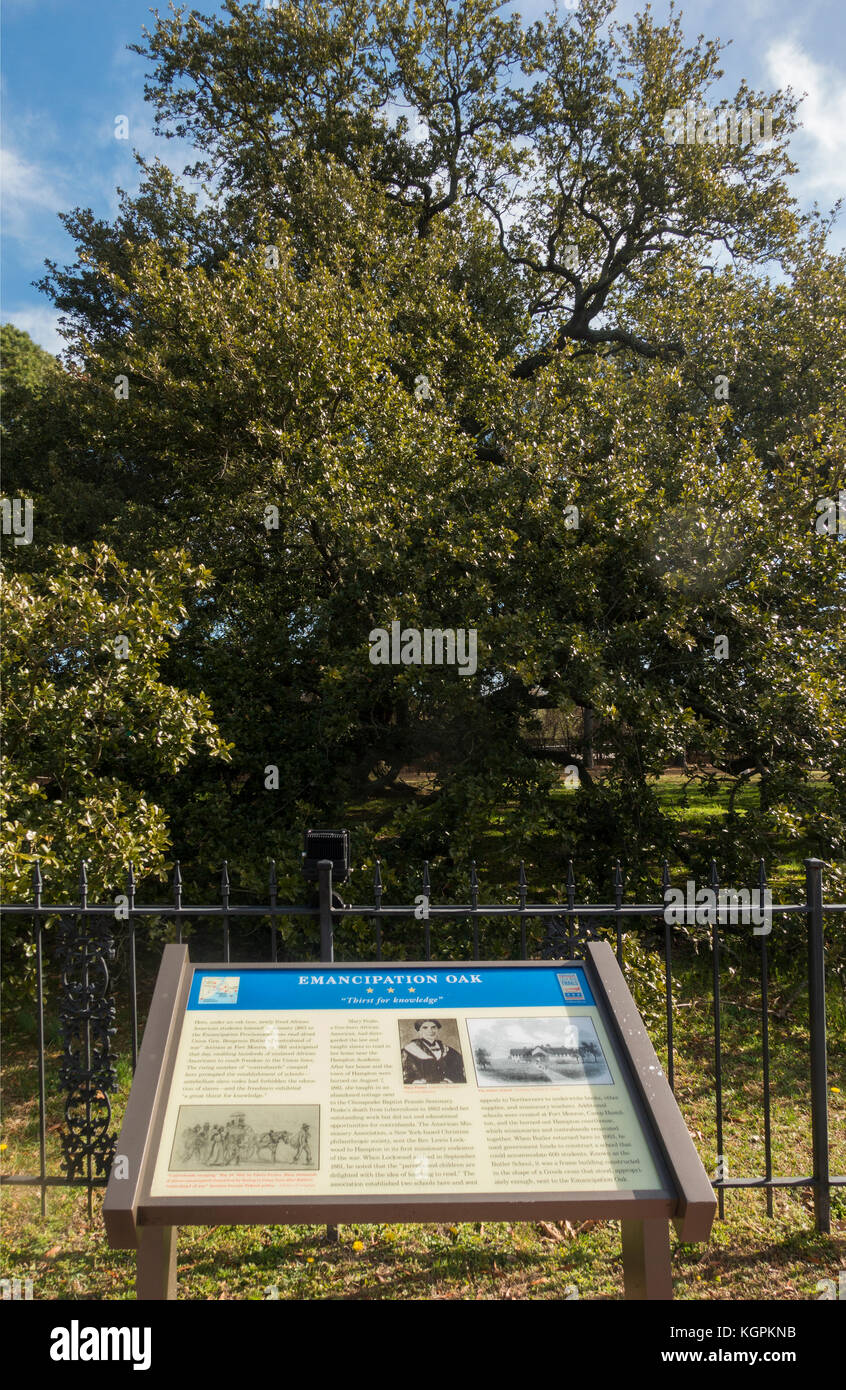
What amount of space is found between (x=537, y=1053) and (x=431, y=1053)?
342 mm

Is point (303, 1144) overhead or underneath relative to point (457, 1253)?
overhead

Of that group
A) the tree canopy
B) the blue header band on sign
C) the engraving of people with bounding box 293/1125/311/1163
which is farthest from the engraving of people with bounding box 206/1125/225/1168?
the tree canopy

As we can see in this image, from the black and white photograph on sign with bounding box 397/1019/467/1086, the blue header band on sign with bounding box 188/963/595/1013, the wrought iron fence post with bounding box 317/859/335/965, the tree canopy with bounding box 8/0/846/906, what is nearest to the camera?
the black and white photograph on sign with bounding box 397/1019/467/1086

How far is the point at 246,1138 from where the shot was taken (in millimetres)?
2430

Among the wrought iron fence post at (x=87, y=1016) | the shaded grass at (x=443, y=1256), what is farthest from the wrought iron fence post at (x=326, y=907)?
the shaded grass at (x=443, y=1256)

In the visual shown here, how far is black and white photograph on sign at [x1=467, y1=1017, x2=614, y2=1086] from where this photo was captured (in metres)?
2.59

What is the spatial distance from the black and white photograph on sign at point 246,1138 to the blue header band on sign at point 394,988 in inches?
14.4

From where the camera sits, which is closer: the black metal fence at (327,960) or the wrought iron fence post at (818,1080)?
the black metal fence at (327,960)

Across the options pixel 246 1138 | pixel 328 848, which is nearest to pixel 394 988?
pixel 246 1138

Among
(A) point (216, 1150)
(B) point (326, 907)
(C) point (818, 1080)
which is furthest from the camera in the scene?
(C) point (818, 1080)

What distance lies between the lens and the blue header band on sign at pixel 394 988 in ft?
9.18

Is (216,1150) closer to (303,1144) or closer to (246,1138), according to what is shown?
(246,1138)

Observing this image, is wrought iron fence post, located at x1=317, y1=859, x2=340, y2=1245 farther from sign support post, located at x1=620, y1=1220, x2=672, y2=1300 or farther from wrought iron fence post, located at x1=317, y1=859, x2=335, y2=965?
sign support post, located at x1=620, y1=1220, x2=672, y2=1300

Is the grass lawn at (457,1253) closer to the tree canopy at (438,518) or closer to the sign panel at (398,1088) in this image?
the sign panel at (398,1088)
